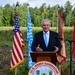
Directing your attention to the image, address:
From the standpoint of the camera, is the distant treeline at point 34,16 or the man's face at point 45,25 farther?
the distant treeline at point 34,16

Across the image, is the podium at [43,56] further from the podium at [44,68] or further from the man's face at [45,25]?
the man's face at [45,25]

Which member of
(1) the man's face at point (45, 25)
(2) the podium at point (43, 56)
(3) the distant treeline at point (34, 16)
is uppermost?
(1) the man's face at point (45, 25)

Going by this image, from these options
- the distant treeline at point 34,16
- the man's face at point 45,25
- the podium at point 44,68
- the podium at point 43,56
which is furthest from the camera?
the distant treeline at point 34,16

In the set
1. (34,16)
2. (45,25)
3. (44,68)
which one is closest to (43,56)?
(44,68)

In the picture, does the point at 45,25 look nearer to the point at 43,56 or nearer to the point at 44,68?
the point at 43,56

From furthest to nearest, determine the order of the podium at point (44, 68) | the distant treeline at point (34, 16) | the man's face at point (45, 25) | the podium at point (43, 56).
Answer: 1. the distant treeline at point (34, 16)
2. the man's face at point (45, 25)
3. the podium at point (43, 56)
4. the podium at point (44, 68)

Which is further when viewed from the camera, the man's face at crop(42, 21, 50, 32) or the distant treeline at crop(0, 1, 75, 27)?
the distant treeline at crop(0, 1, 75, 27)

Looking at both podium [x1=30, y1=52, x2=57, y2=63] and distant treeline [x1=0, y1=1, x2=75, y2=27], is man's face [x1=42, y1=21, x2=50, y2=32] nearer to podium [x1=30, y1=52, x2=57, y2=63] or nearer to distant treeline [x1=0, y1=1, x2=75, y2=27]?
podium [x1=30, y1=52, x2=57, y2=63]

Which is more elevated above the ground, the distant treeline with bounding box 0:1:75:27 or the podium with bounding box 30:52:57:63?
the podium with bounding box 30:52:57:63

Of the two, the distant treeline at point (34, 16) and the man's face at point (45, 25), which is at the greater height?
the man's face at point (45, 25)

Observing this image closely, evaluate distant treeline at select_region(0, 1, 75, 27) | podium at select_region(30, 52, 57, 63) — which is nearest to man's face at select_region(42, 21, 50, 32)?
podium at select_region(30, 52, 57, 63)

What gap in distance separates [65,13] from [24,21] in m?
8.32

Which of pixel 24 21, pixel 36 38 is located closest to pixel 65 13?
pixel 24 21

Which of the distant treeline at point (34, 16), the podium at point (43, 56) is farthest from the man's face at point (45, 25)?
the distant treeline at point (34, 16)
